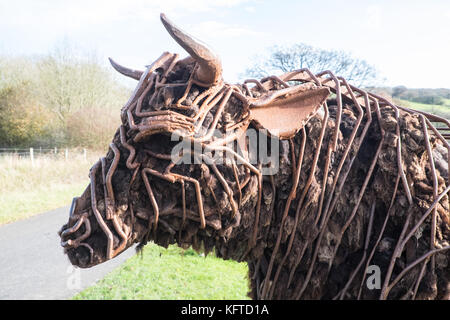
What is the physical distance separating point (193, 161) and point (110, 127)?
77.0 ft

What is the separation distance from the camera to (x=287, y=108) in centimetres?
230

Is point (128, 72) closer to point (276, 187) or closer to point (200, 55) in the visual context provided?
A: point (200, 55)

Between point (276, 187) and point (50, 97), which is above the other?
point (276, 187)

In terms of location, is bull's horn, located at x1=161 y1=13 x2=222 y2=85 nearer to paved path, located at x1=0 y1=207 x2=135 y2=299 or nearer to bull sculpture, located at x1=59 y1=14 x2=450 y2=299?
bull sculpture, located at x1=59 y1=14 x2=450 y2=299

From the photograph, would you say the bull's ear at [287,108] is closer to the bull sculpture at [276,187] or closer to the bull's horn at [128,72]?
the bull sculpture at [276,187]

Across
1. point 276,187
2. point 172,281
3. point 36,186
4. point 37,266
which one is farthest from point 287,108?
point 36,186

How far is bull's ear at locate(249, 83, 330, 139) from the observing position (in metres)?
2.21

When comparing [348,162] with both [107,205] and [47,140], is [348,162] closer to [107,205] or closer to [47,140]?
[107,205]

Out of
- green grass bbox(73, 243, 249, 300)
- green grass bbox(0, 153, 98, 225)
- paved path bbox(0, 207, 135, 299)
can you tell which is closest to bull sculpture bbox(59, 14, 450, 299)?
green grass bbox(73, 243, 249, 300)

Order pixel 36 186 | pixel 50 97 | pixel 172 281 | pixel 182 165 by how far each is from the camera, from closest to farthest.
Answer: pixel 182 165 → pixel 172 281 → pixel 36 186 → pixel 50 97

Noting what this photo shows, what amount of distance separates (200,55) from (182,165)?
0.62 metres

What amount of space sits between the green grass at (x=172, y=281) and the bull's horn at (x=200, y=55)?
447 cm

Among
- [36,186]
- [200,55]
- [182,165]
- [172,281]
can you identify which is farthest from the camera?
[36,186]

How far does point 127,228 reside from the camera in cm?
206
